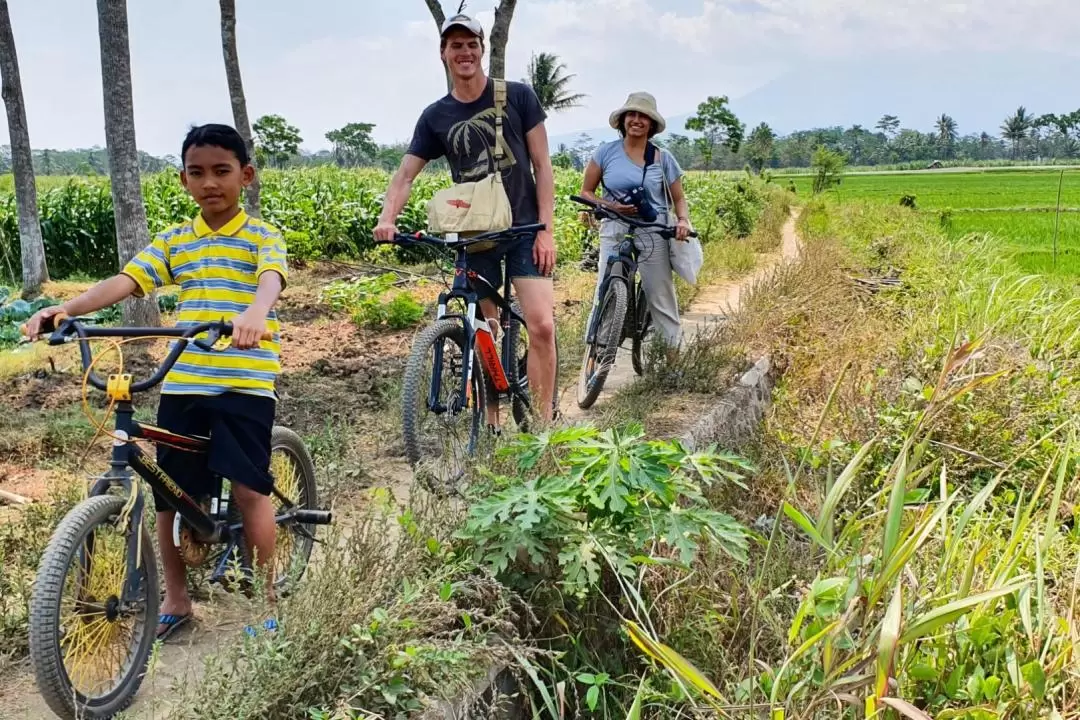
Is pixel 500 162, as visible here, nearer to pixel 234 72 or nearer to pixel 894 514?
pixel 894 514

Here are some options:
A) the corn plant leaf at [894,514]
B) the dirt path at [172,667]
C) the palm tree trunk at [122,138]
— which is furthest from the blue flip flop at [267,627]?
the palm tree trunk at [122,138]

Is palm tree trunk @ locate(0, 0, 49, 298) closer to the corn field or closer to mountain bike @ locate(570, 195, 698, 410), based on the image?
the corn field

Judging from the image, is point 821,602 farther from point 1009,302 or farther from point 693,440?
point 1009,302

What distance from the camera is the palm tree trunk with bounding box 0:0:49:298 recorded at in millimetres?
10336

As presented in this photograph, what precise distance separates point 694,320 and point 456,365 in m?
5.38

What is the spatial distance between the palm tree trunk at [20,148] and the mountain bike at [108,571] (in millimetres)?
9761

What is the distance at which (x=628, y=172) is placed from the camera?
17.6ft

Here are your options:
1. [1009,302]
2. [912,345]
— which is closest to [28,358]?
[912,345]

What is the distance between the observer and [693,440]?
4449mm

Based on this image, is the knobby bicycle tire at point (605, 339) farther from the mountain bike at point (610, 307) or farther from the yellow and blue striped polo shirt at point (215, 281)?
the yellow and blue striped polo shirt at point (215, 281)

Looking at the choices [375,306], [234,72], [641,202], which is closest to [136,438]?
[641,202]

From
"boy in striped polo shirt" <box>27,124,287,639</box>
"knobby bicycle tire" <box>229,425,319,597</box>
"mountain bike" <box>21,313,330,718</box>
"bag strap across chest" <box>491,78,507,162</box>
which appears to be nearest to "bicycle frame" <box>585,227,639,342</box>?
"bag strap across chest" <box>491,78,507,162</box>

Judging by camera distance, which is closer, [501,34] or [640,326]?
[640,326]

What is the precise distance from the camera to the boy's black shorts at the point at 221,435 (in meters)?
2.66
